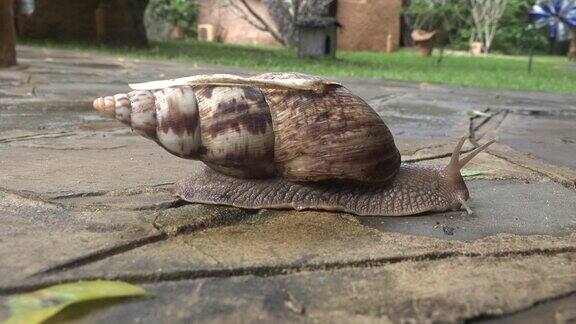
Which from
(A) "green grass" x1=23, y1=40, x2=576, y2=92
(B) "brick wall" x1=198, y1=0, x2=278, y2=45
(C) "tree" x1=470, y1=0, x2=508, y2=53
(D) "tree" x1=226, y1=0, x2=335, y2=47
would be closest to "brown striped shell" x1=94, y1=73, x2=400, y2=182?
(A) "green grass" x1=23, y1=40, x2=576, y2=92

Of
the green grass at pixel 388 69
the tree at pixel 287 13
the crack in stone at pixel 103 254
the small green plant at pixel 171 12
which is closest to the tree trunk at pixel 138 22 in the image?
the green grass at pixel 388 69

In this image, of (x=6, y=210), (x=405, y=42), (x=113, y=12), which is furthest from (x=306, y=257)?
Answer: (x=405, y=42)

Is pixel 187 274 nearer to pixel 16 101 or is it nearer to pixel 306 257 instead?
pixel 306 257

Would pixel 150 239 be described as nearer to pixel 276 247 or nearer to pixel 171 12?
pixel 276 247

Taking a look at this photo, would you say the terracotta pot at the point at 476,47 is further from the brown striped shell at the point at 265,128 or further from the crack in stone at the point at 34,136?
the brown striped shell at the point at 265,128

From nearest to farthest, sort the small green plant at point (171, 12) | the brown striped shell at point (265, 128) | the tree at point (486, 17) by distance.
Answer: the brown striped shell at point (265, 128), the small green plant at point (171, 12), the tree at point (486, 17)

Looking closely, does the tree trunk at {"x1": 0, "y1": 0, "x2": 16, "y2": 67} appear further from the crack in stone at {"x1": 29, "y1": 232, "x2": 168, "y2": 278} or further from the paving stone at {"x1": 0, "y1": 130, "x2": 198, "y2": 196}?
the crack in stone at {"x1": 29, "y1": 232, "x2": 168, "y2": 278}
